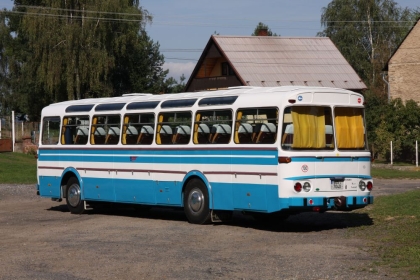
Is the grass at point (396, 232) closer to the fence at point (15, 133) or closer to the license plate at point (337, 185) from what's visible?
the license plate at point (337, 185)

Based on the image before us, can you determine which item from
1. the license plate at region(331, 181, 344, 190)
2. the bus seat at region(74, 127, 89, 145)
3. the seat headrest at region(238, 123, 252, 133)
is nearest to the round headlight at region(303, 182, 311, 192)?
the license plate at region(331, 181, 344, 190)

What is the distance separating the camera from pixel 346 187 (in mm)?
16797

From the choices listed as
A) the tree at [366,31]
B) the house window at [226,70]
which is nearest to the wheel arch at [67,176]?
the house window at [226,70]

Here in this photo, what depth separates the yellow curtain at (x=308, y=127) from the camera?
1623 cm

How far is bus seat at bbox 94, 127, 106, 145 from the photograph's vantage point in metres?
21.1

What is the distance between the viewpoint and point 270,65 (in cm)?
6031

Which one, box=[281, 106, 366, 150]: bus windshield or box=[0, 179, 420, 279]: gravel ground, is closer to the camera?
box=[0, 179, 420, 279]: gravel ground

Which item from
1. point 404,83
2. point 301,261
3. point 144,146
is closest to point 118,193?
point 144,146

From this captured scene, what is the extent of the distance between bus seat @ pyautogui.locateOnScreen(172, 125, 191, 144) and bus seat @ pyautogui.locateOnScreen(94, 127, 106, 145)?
2647 mm

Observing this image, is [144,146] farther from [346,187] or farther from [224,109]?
[346,187]

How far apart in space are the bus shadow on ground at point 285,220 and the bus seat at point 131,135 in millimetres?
1687

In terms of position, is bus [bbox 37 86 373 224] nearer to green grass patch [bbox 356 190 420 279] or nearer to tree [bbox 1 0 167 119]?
green grass patch [bbox 356 190 420 279]

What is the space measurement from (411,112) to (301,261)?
3660 cm

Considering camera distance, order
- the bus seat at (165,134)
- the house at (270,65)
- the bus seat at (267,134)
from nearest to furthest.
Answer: the bus seat at (267,134) → the bus seat at (165,134) → the house at (270,65)
